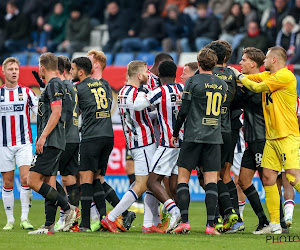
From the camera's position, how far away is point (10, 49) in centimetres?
2014

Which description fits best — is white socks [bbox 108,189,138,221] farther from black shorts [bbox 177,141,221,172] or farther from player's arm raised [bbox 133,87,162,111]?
player's arm raised [bbox 133,87,162,111]

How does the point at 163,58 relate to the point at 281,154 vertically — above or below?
above

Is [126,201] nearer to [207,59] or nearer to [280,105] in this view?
[207,59]

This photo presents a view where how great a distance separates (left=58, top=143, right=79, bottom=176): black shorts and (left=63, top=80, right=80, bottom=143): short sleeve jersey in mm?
100

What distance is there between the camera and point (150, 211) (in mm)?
8820

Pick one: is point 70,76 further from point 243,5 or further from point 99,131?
point 243,5

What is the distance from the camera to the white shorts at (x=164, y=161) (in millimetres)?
8461

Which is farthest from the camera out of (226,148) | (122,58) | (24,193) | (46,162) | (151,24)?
(151,24)

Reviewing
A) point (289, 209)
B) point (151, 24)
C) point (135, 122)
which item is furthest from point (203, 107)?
point (151, 24)

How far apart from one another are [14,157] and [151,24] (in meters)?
9.64

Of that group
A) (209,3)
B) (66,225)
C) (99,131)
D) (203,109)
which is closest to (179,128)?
(203,109)

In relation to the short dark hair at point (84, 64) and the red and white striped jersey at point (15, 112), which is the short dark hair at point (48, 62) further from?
the red and white striped jersey at point (15, 112)

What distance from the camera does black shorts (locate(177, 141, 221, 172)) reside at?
8047mm

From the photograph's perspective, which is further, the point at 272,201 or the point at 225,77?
the point at 225,77
